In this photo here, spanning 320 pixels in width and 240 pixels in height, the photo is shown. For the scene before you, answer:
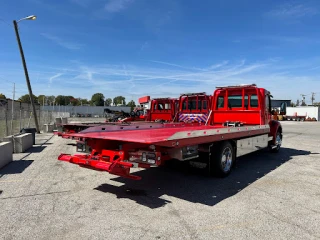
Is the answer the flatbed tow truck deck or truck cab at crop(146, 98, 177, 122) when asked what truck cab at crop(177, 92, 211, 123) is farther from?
the flatbed tow truck deck

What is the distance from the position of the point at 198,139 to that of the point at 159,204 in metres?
1.46

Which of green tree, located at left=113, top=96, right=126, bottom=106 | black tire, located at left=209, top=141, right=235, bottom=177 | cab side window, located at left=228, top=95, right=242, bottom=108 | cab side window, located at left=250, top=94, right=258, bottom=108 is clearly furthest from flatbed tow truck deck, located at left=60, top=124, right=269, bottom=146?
green tree, located at left=113, top=96, right=126, bottom=106

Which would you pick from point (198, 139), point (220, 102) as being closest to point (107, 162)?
point (198, 139)

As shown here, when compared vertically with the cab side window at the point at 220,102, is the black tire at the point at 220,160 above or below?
below

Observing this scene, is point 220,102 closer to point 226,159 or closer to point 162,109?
point 226,159

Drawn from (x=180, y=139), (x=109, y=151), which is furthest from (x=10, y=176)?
(x=180, y=139)

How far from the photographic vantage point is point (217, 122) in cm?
991

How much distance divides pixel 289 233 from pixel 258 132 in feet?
16.5

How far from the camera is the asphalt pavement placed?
12.4 ft

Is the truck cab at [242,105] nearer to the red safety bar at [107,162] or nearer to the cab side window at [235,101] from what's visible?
the cab side window at [235,101]

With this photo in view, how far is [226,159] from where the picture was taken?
688 centimetres

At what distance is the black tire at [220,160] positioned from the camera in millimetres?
6371

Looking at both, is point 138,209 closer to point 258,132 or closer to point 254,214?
point 254,214

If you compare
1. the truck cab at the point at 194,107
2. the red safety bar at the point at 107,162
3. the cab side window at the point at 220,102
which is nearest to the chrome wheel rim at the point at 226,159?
the red safety bar at the point at 107,162
